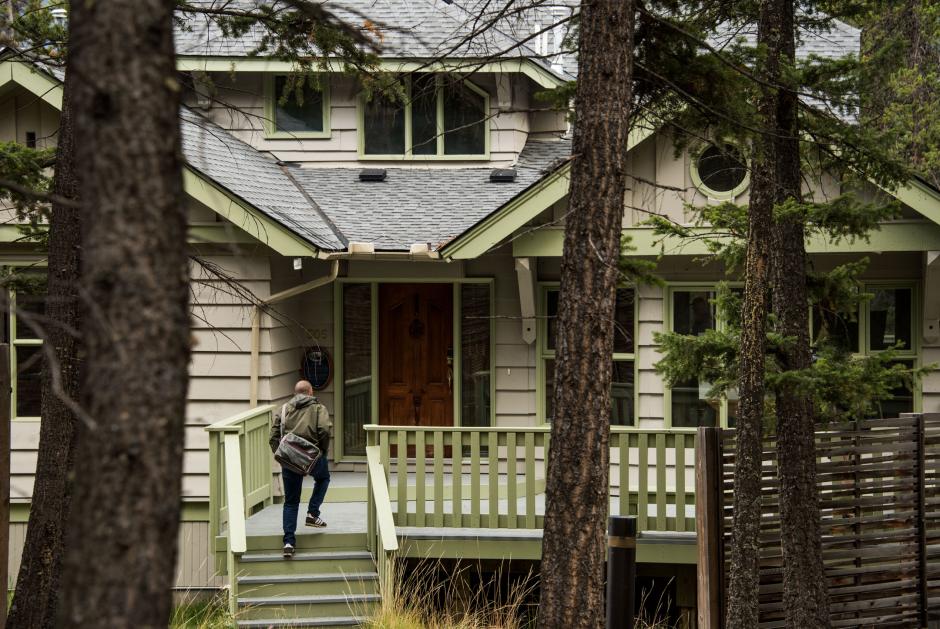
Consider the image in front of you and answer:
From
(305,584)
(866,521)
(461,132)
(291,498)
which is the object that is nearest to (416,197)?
(461,132)

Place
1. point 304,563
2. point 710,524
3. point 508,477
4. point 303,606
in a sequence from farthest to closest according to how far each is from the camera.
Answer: point 508,477 → point 304,563 → point 303,606 → point 710,524

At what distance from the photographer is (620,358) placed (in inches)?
527

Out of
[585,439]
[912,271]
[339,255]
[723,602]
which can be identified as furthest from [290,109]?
[585,439]

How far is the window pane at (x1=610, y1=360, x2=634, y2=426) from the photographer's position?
13.5 m

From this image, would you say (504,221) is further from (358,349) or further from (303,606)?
(303,606)

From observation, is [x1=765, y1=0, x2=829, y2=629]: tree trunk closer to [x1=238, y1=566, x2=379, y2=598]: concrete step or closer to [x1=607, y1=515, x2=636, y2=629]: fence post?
[x1=607, y1=515, x2=636, y2=629]: fence post

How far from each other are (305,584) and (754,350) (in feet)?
16.6

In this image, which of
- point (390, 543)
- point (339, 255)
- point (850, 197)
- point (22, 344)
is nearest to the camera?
point (850, 197)

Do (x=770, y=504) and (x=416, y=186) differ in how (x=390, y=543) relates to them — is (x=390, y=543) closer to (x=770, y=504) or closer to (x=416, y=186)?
(x=770, y=504)

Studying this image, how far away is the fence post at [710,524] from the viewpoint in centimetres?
884

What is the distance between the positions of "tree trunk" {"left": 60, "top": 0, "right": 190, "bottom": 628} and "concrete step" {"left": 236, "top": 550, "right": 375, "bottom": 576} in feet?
24.6

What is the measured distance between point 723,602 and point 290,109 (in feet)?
30.9

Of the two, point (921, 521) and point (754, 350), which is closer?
point (754, 350)

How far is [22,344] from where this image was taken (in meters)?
13.5
